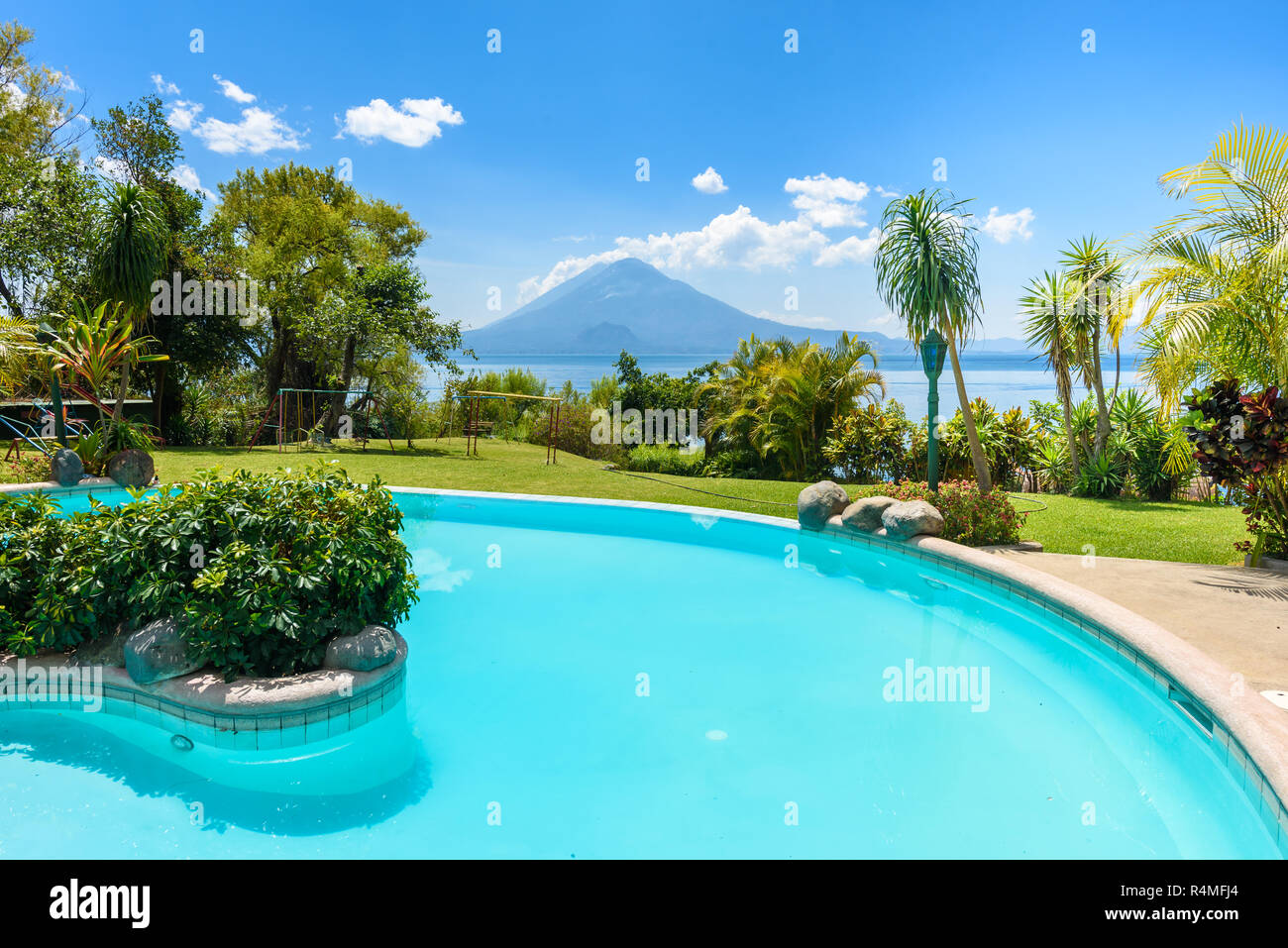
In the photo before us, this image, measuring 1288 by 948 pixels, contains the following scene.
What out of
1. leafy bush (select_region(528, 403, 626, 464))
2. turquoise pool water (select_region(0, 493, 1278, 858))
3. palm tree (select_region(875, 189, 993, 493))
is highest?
palm tree (select_region(875, 189, 993, 493))

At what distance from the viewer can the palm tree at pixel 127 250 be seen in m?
14.2

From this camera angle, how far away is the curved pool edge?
3.01 m

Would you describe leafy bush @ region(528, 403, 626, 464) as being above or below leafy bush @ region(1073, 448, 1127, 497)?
above

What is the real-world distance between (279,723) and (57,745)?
1.23 m

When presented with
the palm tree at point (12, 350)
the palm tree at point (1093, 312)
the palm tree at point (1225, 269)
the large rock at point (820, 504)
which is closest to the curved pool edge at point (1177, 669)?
the large rock at point (820, 504)

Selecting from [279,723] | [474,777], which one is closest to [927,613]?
[474,777]

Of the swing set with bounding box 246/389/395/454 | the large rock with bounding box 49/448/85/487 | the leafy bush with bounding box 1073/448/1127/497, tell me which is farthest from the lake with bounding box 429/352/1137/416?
the large rock with bounding box 49/448/85/487

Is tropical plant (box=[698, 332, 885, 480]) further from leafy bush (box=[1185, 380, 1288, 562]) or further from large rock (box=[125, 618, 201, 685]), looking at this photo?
large rock (box=[125, 618, 201, 685])

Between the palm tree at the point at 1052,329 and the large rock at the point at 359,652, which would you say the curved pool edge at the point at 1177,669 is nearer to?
the large rock at the point at 359,652

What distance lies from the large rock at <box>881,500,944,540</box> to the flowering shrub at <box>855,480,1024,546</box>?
126mm

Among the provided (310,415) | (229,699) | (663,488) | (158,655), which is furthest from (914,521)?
(310,415)

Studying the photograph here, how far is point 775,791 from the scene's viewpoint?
354 centimetres

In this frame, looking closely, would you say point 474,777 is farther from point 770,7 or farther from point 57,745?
point 770,7

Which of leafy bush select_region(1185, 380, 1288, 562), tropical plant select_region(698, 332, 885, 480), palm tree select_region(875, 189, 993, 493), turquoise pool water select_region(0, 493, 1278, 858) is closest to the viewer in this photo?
turquoise pool water select_region(0, 493, 1278, 858)
